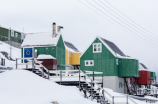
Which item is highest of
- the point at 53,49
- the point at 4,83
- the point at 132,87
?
the point at 53,49

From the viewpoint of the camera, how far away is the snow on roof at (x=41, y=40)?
45794 mm

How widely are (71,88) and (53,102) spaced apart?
6689 millimetres

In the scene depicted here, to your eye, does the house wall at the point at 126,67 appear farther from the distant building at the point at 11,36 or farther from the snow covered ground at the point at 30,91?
the distant building at the point at 11,36

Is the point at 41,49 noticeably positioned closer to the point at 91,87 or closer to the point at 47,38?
the point at 47,38

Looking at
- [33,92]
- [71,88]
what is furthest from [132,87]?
[33,92]

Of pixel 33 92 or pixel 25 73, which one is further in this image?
pixel 25 73

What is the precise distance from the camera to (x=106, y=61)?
45375 mm

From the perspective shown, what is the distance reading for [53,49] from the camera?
45.2 metres

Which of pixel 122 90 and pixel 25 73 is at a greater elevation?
pixel 25 73

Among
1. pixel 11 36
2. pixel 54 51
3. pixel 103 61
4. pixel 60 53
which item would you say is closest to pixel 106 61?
pixel 103 61

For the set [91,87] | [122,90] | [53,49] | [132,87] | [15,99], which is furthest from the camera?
[132,87]

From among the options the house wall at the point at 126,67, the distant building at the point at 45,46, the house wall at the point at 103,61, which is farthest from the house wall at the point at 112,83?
the distant building at the point at 45,46

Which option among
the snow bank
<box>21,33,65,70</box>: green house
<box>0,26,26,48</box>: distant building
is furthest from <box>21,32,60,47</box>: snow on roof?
<box>0,26,26,48</box>: distant building

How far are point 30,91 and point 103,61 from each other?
Result: 25693 millimetres
